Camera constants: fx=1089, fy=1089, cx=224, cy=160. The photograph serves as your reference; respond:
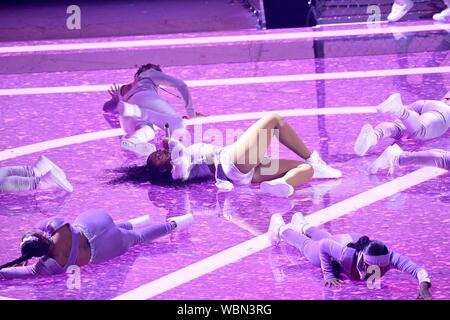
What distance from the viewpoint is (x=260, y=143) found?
562 centimetres

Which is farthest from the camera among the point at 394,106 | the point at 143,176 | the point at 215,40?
the point at 215,40

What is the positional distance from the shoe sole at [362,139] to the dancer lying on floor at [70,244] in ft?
5.08

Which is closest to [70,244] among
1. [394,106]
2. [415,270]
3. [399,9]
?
[415,270]

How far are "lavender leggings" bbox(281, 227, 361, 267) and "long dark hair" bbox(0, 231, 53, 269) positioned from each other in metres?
1.10

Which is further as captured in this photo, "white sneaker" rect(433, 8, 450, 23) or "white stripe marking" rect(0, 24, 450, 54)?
"white sneaker" rect(433, 8, 450, 23)

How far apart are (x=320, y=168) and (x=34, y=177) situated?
59.4 inches

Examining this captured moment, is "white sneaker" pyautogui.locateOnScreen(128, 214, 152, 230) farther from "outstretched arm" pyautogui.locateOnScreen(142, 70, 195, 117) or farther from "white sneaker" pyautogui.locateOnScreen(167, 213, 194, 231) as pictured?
"outstretched arm" pyautogui.locateOnScreen(142, 70, 195, 117)

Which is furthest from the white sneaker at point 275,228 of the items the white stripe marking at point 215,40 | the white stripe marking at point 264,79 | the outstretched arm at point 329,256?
the white stripe marking at point 215,40

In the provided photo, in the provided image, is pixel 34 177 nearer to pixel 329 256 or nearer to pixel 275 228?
pixel 275 228

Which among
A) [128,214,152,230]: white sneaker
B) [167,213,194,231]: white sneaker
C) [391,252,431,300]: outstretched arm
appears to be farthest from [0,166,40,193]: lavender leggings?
[391,252,431,300]: outstretched arm

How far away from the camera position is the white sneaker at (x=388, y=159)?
5.78 meters

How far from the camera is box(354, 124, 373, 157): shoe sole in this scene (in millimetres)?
5958

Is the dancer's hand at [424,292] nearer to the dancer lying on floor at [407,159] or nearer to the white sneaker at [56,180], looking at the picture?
the dancer lying on floor at [407,159]
